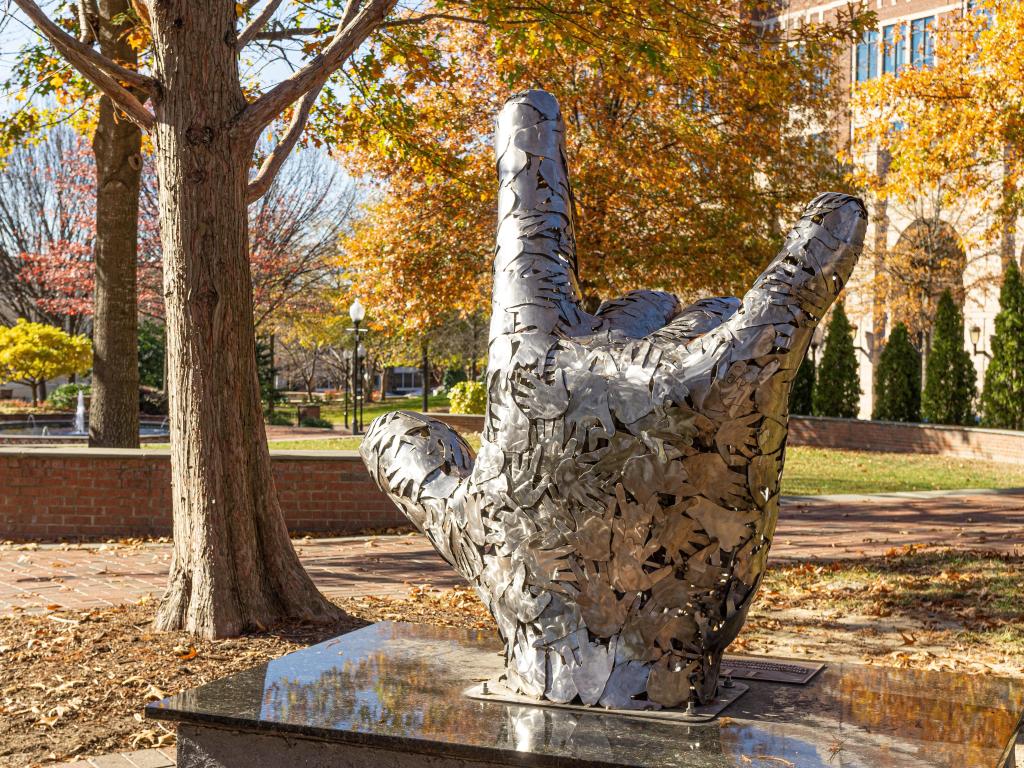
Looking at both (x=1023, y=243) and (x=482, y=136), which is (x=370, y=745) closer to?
(x=482, y=136)

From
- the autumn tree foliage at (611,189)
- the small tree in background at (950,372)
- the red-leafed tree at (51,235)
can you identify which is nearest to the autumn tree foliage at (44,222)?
the red-leafed tree at (51,235)

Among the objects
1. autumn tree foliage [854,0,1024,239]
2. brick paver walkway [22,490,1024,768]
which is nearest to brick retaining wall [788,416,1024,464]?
autumn tree foliage [854,0,1024,239]

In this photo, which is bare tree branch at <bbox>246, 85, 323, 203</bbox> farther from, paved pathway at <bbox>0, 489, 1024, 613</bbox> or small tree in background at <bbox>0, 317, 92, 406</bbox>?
small tree in background at <bbox>0, 317, 92, 406</bbox>

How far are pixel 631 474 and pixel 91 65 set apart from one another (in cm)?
583

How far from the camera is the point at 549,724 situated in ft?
11.2

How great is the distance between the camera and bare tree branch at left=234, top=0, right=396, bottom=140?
7336 mm

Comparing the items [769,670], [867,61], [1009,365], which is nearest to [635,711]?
[769,670]

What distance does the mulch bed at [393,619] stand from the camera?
5.59m

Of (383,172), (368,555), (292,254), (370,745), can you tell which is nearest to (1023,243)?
(292,254)

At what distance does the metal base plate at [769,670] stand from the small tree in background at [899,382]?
27566 millimetres

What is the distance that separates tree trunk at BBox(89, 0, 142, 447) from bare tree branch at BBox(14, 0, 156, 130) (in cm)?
581

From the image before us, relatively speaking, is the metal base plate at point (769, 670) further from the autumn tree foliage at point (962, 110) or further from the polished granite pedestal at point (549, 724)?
the autumn tree foliage at point (962, 110)

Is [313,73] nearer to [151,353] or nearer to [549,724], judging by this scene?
[549,724]

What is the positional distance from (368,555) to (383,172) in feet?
33.9
